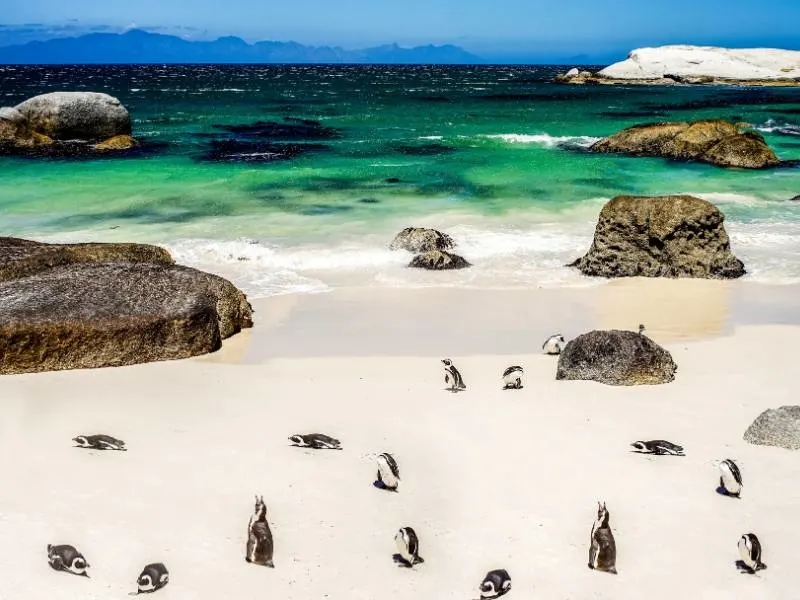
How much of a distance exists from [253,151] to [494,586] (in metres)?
28.4

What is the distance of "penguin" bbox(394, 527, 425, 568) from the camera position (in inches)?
231

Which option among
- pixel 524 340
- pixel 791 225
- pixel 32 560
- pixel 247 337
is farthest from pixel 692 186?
pixel 32 560

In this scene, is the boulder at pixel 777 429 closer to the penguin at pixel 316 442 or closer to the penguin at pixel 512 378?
the penguin at pixel 512 378

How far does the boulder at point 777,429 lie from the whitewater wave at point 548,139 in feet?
93.1

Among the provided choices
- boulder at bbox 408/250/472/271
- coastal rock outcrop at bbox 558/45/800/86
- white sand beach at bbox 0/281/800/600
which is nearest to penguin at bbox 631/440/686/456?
white sand beach at bbox 0/281/800/600

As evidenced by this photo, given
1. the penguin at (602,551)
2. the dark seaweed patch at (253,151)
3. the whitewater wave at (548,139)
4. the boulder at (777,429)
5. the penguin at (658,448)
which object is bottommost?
the penguin at (602,551)

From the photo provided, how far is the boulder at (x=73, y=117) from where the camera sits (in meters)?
32.6

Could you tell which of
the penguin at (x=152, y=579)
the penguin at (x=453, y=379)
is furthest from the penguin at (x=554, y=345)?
the penguin at (x=152, y=579)

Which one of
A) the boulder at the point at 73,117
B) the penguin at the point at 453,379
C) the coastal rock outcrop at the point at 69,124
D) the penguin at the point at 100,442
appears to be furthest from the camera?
the boulder at the point at 73,117

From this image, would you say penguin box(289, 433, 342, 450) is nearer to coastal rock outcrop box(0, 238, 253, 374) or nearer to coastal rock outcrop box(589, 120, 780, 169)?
coastal rock outcrop box(0, 238, 253, 374)

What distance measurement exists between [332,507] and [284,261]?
371 inches

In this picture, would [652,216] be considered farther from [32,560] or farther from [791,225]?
[32,560]

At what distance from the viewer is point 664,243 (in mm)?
14234

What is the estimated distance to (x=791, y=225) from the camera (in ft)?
61.2
